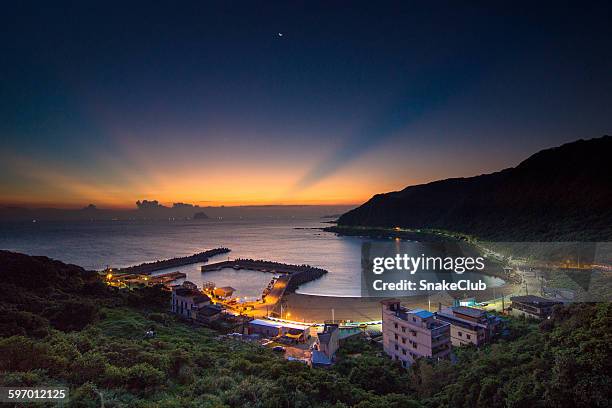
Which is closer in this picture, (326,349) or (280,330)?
(326,349)

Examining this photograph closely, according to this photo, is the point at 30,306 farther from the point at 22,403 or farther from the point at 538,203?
the point at 538,203

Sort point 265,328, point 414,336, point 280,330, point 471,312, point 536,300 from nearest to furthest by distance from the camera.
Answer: point 414,336 < point 471,312 < point 280,330 < point 265,328 < point 536,300

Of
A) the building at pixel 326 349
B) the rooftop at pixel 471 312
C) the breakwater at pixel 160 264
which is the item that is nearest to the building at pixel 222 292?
the building at pixel 326 349

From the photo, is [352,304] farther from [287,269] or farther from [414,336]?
[287,269]

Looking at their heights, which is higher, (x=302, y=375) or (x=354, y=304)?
(x=302, y=375)

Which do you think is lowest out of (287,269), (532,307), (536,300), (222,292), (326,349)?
(287,269)

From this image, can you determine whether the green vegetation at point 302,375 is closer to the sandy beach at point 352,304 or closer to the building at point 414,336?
the building at point 414,336

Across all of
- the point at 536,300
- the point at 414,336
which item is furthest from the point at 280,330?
the point at 536,300

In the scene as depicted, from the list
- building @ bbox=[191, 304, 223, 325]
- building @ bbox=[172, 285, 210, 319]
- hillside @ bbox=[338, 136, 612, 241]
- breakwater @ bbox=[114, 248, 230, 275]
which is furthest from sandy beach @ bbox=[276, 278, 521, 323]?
breakwater @ bbox=[114, 248, 230, 275]
